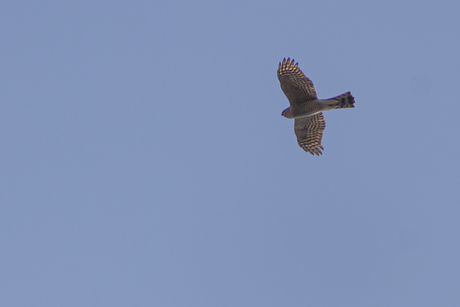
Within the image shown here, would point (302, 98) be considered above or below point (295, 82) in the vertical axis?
below

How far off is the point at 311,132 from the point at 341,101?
2677 mm

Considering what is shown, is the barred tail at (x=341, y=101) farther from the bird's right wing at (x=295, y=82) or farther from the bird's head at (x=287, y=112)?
the bird's head at (x=287, y=112)

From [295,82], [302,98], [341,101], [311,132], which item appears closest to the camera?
[341,101]

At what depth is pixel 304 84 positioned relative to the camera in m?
22.1

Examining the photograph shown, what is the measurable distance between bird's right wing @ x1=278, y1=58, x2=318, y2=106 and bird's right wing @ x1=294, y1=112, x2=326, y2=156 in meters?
1.45

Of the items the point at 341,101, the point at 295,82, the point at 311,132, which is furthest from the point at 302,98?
the point at 311,132

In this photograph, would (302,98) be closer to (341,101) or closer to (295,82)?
(295,82)

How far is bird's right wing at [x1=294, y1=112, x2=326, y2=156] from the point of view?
2378 centimetres

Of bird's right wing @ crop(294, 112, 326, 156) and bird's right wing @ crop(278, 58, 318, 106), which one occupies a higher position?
bird's right wing @ crop(278, 58, 318, 106)

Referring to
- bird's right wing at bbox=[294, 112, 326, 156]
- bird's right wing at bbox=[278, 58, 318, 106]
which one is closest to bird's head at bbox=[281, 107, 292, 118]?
bird's right wing at bbox=[278, 58, 318, 106]

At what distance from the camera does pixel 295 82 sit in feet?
72.9

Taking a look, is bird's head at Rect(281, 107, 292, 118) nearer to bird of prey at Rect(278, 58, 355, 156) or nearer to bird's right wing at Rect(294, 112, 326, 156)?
bird of prey at Rect(278, 58, 355, 156)

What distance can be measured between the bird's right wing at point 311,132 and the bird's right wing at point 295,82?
1.45 metres

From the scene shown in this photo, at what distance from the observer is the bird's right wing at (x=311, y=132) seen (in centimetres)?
2378
